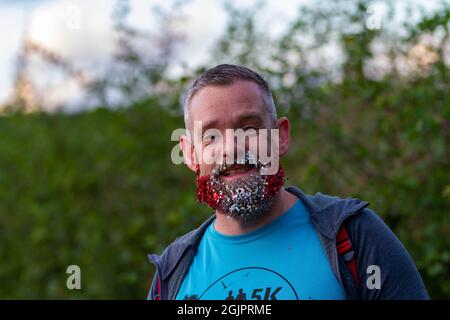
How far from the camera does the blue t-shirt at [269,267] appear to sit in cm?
223

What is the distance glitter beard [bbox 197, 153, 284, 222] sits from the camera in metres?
2.39

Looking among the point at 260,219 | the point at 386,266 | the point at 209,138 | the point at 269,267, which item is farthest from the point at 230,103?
the point at 386,266

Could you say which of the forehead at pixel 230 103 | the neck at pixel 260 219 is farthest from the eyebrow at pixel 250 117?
the neck at pixel 260 219

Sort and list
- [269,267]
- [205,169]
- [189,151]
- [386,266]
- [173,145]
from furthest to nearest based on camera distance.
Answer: [173,145]
[189,151]
[205,169]
[269,267]
[386,266]

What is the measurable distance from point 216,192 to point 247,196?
0.41 feet

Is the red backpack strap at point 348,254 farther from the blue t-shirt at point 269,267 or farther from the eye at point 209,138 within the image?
the eye at point 209,138

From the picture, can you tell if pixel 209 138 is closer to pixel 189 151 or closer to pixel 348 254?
pixel 189 151

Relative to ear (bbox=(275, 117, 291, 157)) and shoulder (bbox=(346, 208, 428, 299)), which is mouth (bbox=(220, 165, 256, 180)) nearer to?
ear (bbox=(275, 117, 291, 157))

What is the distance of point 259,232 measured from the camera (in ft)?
7.89

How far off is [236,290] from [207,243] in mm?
292

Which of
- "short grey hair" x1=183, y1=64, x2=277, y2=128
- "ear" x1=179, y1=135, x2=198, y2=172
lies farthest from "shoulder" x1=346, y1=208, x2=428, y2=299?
"ear" x1=179, y1=135, x2=198, y2=172

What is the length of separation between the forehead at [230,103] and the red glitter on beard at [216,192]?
0.20 metres
